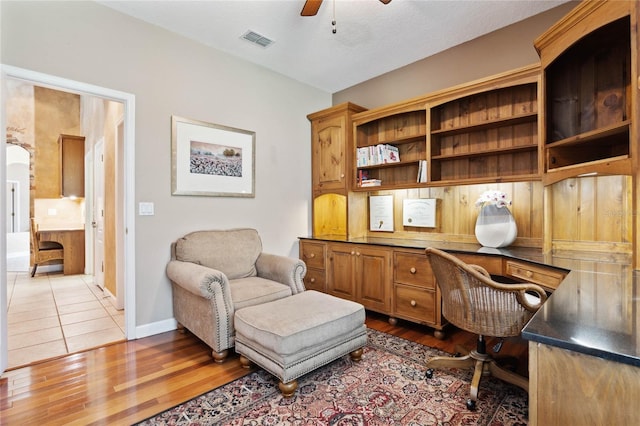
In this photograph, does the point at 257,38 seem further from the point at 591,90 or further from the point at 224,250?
the point at 591,90

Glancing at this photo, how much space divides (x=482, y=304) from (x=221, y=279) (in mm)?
1703

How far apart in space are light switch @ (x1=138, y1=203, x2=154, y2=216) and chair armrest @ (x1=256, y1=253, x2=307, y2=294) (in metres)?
1.14

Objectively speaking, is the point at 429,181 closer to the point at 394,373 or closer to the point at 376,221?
the point at 376,221

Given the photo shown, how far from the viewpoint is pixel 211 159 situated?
321cm

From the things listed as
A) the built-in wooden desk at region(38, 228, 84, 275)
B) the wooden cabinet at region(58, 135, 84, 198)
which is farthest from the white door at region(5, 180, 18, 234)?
the built-in wooden desk at region(38, 228, 84, 275)

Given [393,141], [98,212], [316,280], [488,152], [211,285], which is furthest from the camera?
[98,212]

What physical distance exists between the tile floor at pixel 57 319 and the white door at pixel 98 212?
0.25 meters

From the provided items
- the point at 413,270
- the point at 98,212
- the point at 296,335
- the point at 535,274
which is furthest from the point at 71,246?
the point at 535,274

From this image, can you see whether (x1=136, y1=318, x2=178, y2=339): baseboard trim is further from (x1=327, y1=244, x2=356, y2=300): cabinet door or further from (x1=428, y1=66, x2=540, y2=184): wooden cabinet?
(x1=428, y1=66, x2=540, y2=184): wooden cabinet

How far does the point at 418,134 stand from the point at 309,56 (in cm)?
142

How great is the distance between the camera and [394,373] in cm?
213

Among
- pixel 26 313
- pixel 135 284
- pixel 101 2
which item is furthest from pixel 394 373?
pixel 26 313

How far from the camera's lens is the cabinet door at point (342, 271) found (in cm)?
337

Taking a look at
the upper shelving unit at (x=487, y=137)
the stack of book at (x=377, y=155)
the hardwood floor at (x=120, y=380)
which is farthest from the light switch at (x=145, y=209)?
the upper shelving unit at (x=487, y=137)
